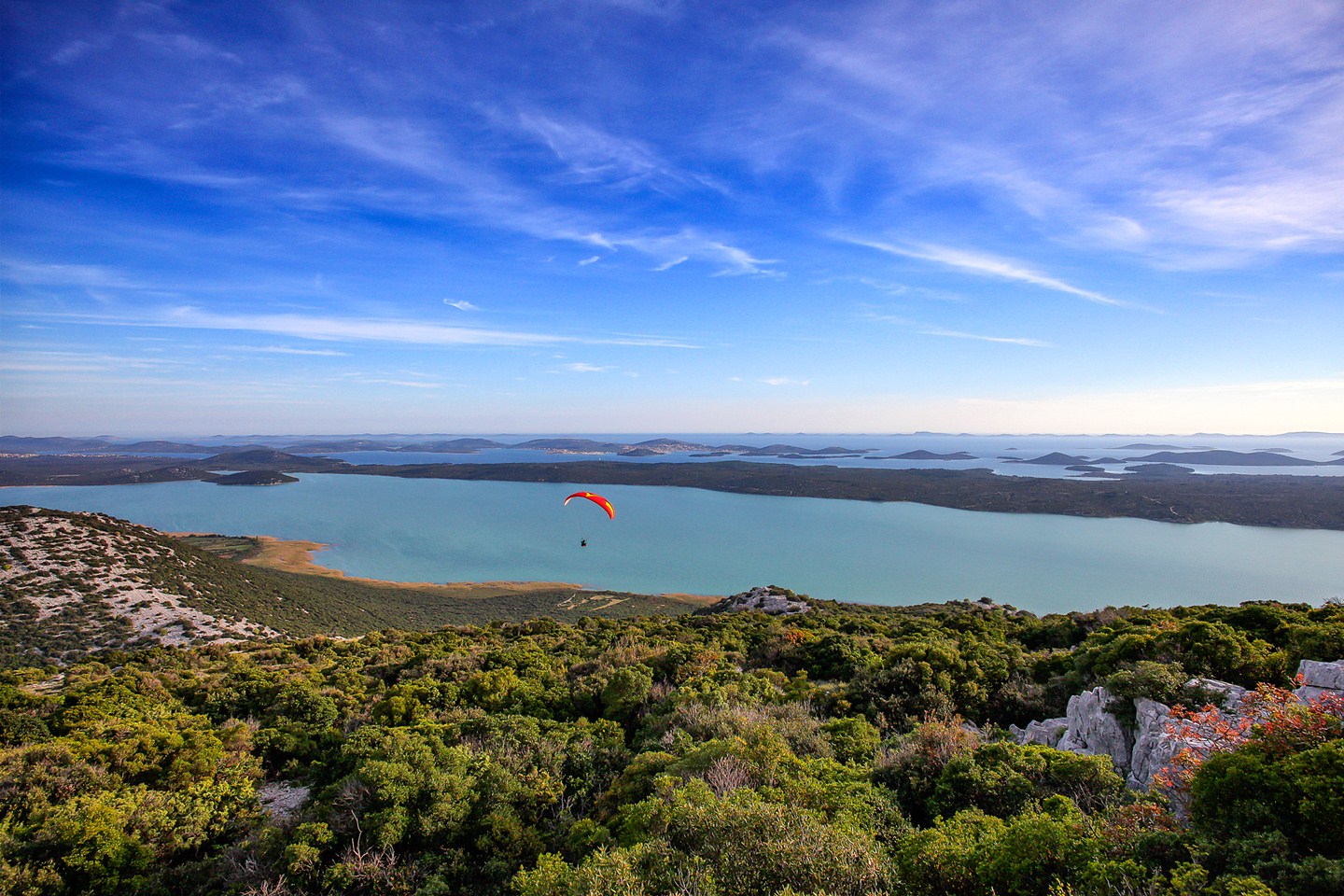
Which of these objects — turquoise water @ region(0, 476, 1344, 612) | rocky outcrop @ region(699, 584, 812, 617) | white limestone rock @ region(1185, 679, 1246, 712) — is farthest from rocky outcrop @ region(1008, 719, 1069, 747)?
turquoise water @ region(0, 476, 1344, 612)

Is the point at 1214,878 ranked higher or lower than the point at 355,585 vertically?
higher

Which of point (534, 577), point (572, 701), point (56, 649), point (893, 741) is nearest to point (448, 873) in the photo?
point (572, 701)

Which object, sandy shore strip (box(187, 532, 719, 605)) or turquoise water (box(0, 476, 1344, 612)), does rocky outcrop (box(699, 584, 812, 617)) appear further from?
turquoise water (box(0, 476, 1344, 612))

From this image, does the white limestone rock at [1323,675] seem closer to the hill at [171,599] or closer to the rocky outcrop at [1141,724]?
the rocky outcrop at [1141,724]

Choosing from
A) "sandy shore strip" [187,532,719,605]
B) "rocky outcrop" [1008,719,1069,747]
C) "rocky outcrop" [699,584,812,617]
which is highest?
"rocky outcrop" [1008,719,1069,747]

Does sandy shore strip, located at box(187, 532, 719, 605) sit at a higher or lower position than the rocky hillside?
lower

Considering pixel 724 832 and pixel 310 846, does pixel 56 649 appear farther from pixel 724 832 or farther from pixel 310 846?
pixel 724 832

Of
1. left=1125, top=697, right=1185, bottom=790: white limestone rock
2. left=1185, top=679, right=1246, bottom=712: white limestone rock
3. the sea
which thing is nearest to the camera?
left=1125, top=697, right=1185, bottom=790: white limestone rock
